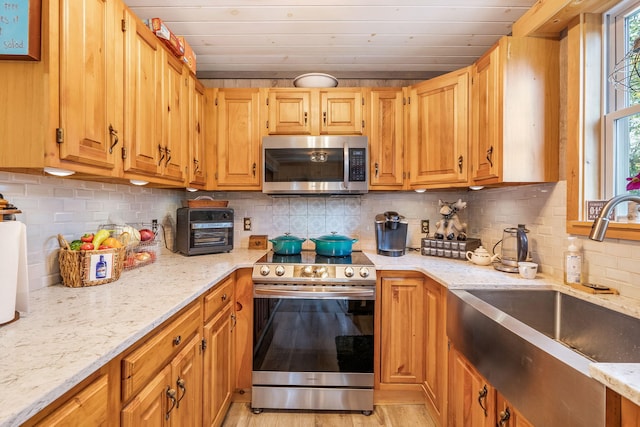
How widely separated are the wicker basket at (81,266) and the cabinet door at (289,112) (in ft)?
4.65

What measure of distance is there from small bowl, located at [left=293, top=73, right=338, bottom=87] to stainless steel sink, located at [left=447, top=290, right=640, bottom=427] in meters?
1.76

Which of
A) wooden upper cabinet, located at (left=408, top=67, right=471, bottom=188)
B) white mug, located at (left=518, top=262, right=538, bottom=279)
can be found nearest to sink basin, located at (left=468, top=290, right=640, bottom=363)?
white mug, located at (left=518, top=262, right=538, bottom=279)

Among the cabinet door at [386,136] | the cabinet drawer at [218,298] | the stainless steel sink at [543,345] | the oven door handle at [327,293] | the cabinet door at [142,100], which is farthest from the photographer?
the cabinet door at [386,136]

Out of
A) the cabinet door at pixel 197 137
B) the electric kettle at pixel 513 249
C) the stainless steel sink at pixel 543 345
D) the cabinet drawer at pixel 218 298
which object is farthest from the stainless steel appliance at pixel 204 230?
the electric kettle at pixel 513 249

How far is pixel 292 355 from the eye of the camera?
1870mm

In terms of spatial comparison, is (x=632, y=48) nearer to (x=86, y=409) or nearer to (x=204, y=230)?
(x=86, y=409)

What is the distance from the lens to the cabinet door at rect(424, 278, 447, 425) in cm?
167

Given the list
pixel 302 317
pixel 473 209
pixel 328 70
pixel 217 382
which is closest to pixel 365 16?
pixel 328 70

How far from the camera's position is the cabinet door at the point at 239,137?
2.31 metres

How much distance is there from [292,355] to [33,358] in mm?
1390

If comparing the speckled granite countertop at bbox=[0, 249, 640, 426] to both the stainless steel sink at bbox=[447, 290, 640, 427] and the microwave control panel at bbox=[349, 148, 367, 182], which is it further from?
the microwave control panel at bbox=[349, 148, 367, 182]

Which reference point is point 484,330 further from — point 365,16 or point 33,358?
point 365,16

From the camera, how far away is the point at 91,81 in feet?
3.71

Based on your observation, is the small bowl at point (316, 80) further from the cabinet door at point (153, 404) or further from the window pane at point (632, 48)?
the cabinet door at point (153, 404)
